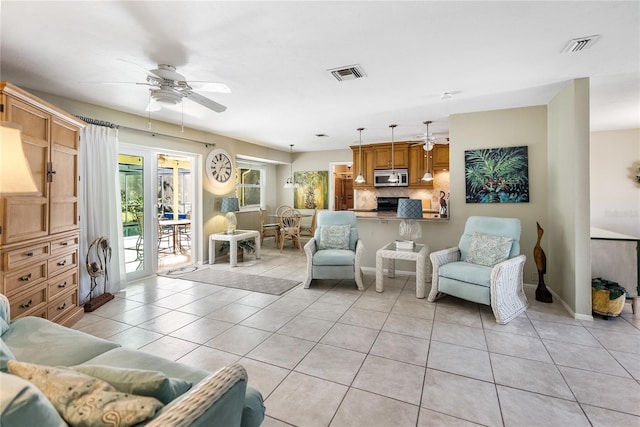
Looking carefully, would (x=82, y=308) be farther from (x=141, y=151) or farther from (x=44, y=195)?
(x=141, y=151)

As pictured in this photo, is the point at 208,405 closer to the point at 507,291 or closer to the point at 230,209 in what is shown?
the point at 507,291

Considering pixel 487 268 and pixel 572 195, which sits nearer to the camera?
pixel 572 195

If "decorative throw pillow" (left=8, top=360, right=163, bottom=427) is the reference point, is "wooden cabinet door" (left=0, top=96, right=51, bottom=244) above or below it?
above

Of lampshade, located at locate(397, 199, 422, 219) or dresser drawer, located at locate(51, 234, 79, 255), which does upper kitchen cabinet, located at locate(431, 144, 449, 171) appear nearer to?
lampshade, located at locate(397, 199, 422, 219)

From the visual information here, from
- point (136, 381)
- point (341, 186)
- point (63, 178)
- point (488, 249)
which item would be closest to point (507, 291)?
point (488, 249)

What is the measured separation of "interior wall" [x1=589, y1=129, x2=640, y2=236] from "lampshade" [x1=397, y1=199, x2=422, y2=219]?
355 centimetres

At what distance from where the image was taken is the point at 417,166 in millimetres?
6332

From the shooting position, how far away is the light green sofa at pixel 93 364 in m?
0.65

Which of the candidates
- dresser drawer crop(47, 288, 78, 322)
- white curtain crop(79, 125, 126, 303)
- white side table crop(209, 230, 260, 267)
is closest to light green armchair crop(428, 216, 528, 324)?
white side table crop(209, 230, 260, 267)

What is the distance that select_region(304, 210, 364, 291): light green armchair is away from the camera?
392cm

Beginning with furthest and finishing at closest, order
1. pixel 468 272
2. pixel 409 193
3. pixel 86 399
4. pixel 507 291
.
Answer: pixel 409 193
pixel 468 272
pixel 507 291
pixel 86 399

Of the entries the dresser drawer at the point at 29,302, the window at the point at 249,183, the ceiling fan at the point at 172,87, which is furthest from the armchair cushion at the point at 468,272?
the window at the point at 249,183

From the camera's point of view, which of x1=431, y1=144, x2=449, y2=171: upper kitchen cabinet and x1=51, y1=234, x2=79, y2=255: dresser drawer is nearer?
x1=51, y1=234, x2=79, y2=255: dresser drawer

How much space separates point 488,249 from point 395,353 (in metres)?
1.84
